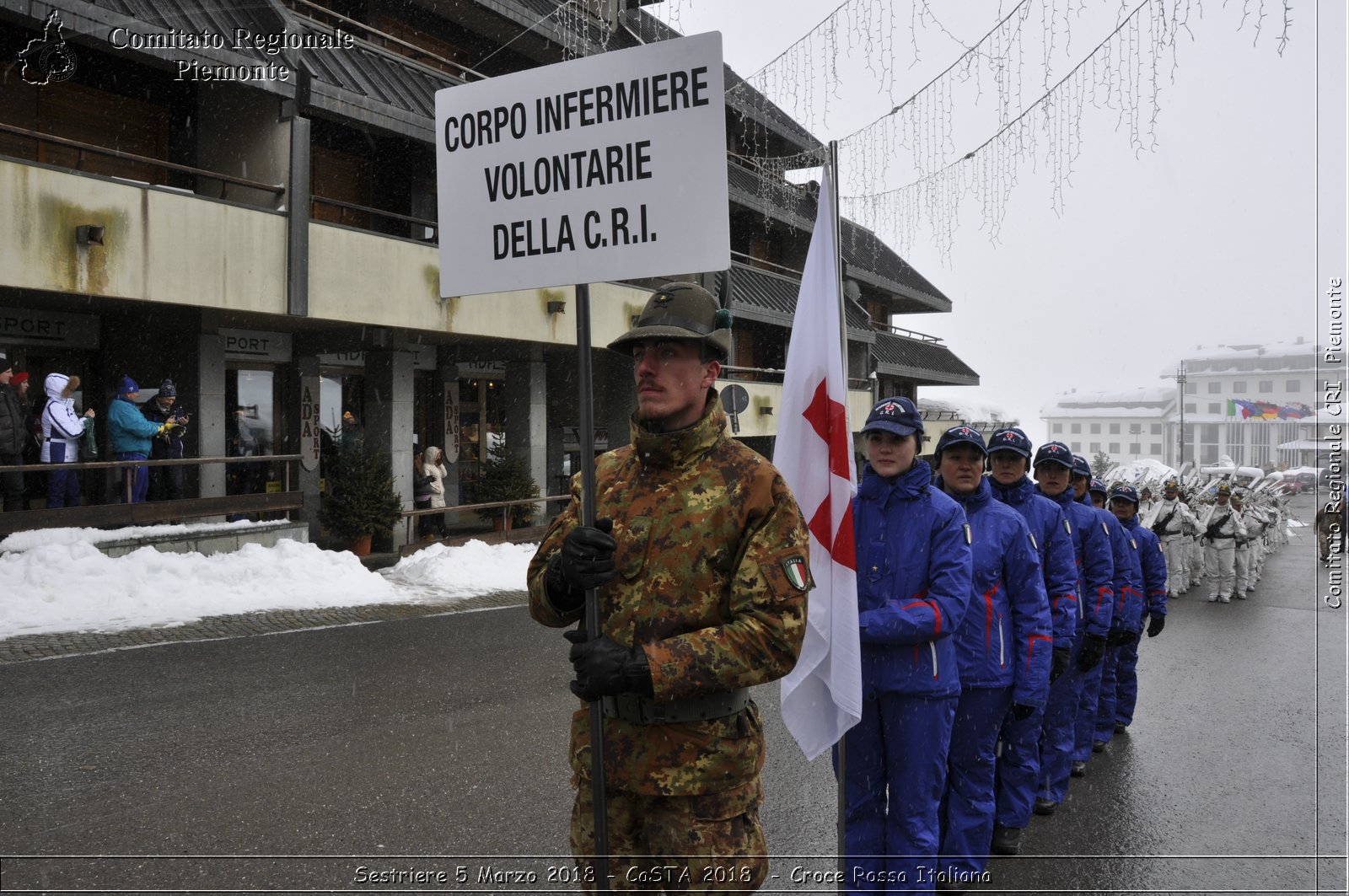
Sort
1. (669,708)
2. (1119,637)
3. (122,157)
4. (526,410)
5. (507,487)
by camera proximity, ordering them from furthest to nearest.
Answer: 1. (526,410)
2. (507,487)
3. (122,157)
4. (1119,637)
5. (669,708)

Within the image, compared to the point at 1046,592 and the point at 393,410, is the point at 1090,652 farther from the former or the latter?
the point at 393,410

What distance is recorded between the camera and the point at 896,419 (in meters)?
4.35

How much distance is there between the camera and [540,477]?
77.0 feet

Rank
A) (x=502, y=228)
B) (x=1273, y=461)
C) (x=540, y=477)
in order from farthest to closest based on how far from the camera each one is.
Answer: (x=1273, y=461) → (x=540, y=477) → (x=502, y=228)

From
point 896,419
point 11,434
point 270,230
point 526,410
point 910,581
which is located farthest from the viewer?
point 526,410

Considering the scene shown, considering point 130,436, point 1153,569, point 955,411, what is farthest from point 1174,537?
point 955,411

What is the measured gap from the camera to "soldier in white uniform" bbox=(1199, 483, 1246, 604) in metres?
16.7

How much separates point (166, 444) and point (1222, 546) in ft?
54.0

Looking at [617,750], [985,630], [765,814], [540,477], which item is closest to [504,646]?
[765,814]

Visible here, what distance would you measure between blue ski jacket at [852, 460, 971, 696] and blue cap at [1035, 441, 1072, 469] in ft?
7.50

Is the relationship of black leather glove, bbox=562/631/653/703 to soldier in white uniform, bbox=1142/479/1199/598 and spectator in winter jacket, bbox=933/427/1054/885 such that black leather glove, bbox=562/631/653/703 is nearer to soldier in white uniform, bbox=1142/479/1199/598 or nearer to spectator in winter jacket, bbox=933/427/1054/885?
spectator in winter jacket, bbox=933/427/1054/885

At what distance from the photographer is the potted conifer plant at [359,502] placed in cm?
1628

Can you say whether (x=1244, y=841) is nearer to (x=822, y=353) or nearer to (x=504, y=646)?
(x=822, y=353)

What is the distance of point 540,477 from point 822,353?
64.3 ft
